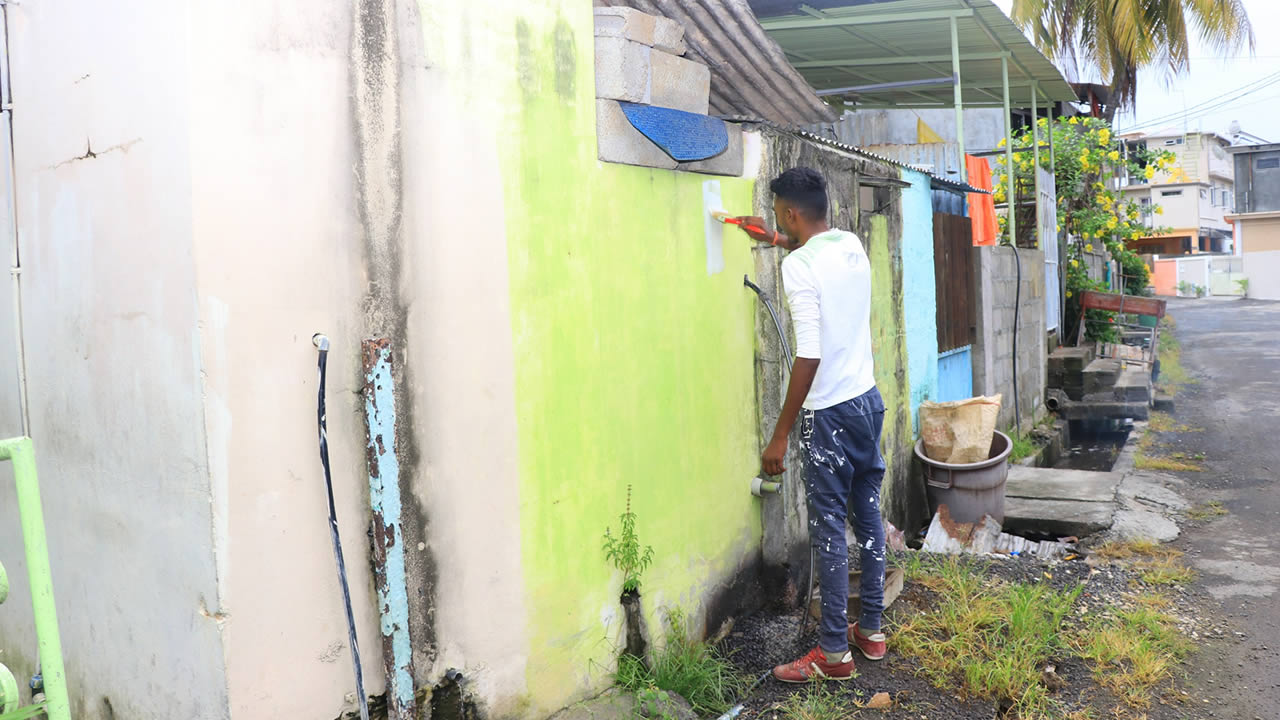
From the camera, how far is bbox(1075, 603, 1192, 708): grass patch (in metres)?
3.86

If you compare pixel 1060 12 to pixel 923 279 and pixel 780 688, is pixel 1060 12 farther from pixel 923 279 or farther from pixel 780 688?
pixel 780 688

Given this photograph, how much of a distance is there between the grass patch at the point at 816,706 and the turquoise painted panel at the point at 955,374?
4.12 meters

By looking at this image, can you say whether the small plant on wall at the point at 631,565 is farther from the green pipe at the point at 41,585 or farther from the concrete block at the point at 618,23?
the green pipe at the point at 41,585

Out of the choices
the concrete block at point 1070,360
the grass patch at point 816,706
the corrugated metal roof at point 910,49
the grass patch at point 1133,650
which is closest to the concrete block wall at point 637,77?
the grass patch at point 816,706

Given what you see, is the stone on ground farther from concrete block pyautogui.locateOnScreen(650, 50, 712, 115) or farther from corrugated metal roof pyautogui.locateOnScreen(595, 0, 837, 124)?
concrete block pyautogui.locateOnScreen(650, 50, 712, 115)

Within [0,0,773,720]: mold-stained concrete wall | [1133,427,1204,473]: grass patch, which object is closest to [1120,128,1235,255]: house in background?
[1133,427,1204,473]: grass patch

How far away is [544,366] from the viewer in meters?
3.27

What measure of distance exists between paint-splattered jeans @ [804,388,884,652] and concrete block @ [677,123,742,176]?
3.88 feet

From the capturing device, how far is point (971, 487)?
20.6 feet

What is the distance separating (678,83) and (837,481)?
1790 millimetres

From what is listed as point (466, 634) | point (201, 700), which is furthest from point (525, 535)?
point (201, 700)

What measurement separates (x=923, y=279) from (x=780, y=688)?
417 centimetres

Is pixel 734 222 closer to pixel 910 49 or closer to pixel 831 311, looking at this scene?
pixel 831 311

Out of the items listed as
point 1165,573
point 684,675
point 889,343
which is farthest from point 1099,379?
point 684,675
